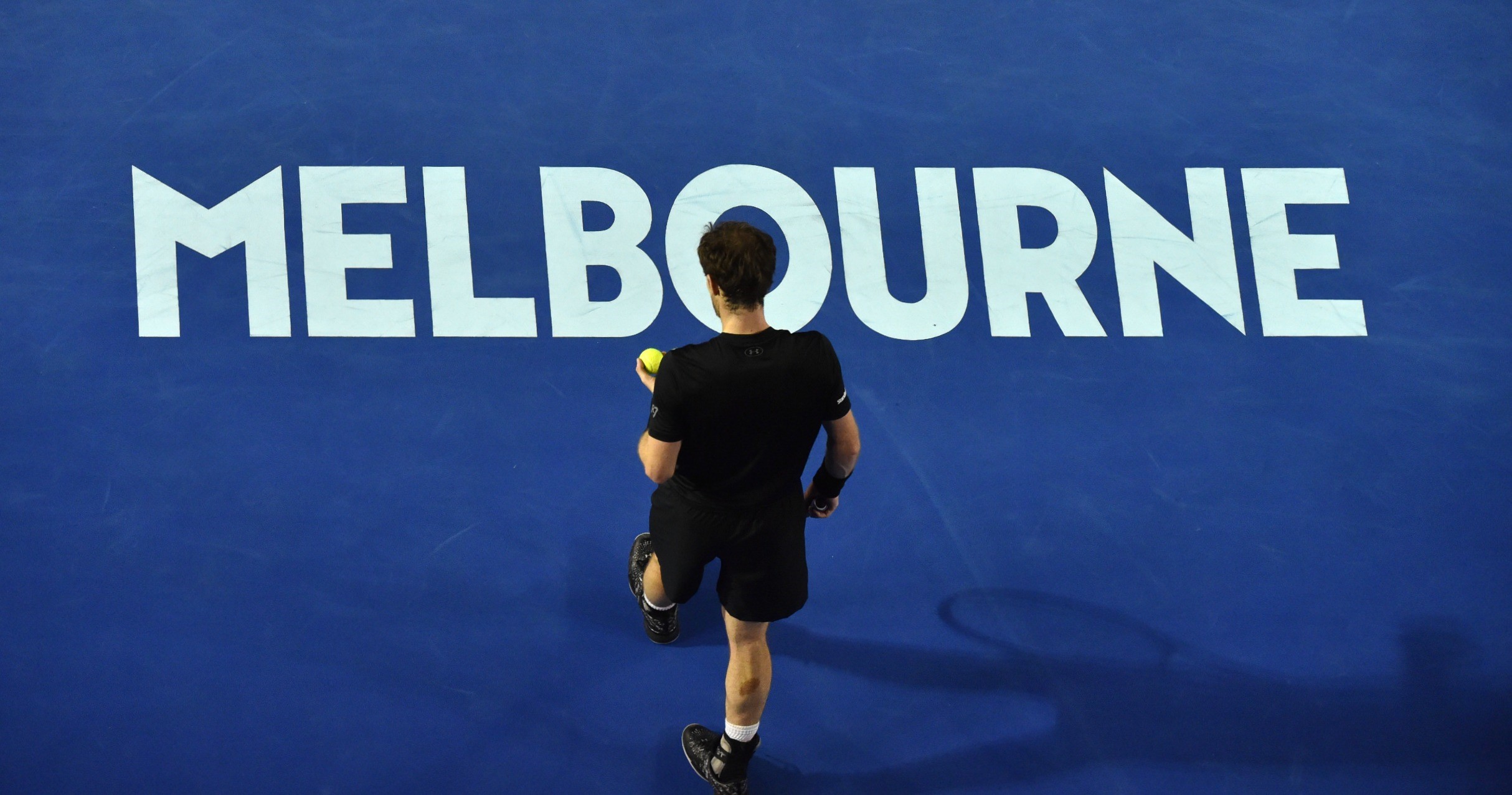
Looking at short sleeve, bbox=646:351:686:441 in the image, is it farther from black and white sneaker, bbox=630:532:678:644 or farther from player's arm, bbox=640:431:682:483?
black and white sneaker, bbox=630:532:678:644

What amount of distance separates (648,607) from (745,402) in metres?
1.14

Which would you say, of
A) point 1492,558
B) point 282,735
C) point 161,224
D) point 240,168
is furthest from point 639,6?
point 1492,558

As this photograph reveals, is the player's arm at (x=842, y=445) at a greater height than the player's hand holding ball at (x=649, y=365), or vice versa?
the player's hand holding ball at (x=649, y=365)

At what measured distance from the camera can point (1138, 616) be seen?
3.69 m

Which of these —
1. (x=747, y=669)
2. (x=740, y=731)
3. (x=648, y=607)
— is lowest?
(x=740, y=731)

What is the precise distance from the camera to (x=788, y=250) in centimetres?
417

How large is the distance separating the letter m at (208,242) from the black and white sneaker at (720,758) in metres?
2.02

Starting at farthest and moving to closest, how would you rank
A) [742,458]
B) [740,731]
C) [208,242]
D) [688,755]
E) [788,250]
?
[788,250] < [208,242] < [688,755] < [740,731] < [742,458]

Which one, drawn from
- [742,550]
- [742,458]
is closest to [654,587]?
[742,550]

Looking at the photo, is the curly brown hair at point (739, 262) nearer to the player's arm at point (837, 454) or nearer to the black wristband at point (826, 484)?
the player's arm at point (837, 454)

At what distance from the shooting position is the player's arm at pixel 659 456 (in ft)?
8.49

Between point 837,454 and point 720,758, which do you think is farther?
point 720,758

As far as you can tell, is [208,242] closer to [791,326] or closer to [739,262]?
[791,326]

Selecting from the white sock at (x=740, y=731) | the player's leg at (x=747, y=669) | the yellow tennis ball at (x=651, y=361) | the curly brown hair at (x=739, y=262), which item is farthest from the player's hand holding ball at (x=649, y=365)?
the white sock at (x=740, y=731)
